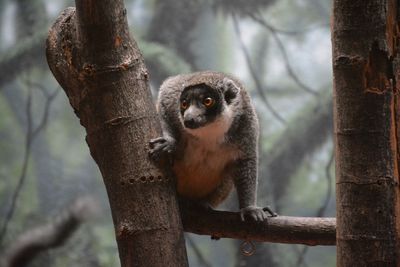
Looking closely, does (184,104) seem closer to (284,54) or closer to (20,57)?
(284,54)

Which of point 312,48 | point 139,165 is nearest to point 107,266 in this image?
point 312,48

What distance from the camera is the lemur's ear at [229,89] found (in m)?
2.86

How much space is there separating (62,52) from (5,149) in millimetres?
3212

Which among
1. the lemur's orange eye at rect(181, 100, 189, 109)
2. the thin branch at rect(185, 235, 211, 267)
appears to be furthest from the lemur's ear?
the thin branch at rect(185, 235, 211, 267)

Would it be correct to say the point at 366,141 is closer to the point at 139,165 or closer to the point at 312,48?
the point at 139,165

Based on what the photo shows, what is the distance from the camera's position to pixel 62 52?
2104 mm

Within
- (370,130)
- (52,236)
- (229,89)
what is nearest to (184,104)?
(229,89)

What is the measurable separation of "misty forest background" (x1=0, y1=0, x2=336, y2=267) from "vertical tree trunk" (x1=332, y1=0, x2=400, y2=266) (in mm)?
3098

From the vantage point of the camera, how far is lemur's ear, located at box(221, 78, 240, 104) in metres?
2.86

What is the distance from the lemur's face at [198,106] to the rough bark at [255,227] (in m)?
0.42

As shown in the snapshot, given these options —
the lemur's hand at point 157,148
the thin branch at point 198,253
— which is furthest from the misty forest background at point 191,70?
the lemur's hand at point 157,148

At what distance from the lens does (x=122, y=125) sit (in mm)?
1999

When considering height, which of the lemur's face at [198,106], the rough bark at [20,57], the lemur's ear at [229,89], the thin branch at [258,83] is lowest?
the lemur's face at [198,106]

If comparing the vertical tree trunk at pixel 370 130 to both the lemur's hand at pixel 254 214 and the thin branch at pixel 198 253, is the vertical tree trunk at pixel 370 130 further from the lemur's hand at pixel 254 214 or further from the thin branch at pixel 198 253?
the thin branch at pixel 198 253
